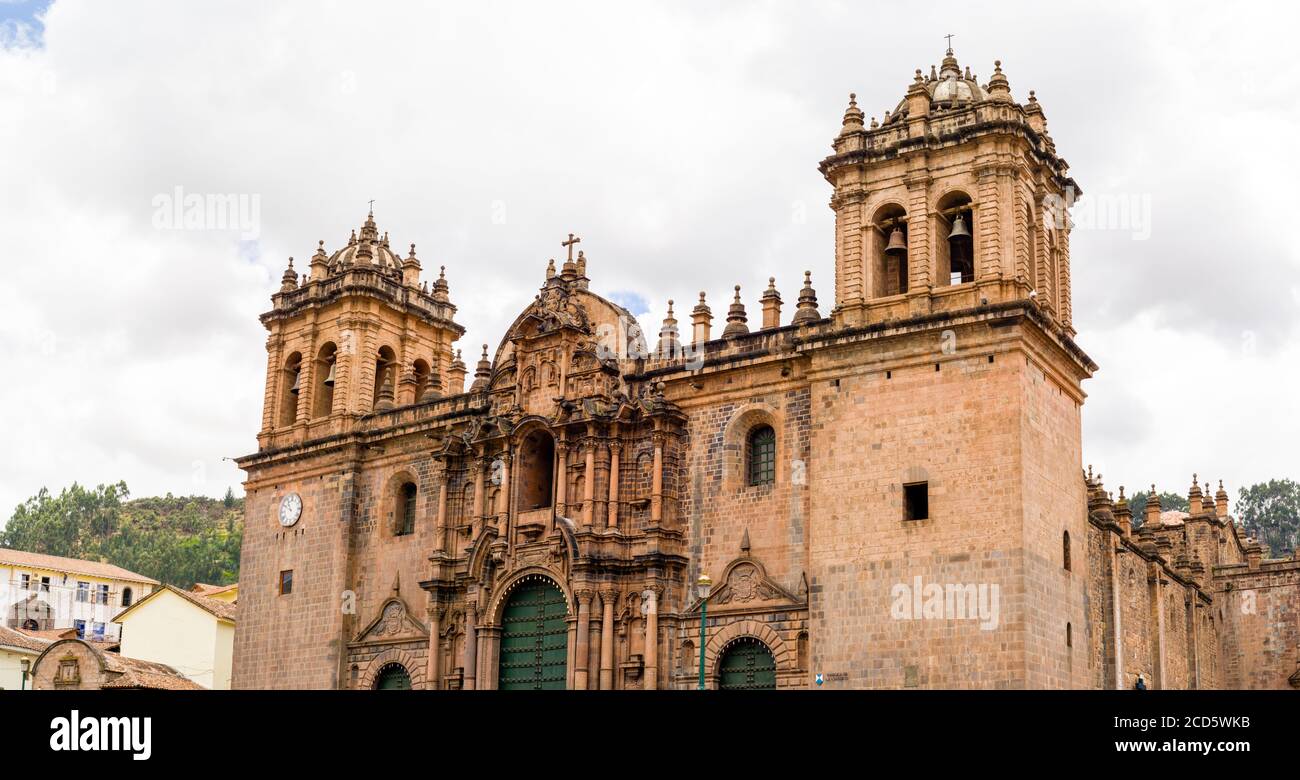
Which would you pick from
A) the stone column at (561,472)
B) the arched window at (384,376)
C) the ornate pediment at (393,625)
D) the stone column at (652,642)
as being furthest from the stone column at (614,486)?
the arched window at (384,376)

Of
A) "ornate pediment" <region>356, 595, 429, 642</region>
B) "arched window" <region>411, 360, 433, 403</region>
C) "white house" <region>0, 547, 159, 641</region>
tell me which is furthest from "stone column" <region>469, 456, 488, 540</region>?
"white house" <region>0, 547, 159, 641</region>

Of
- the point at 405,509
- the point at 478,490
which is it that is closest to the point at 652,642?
the point at 478,490

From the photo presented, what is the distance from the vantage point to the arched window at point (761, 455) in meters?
28.7

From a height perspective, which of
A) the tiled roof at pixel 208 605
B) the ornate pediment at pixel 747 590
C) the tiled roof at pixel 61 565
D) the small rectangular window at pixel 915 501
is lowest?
the ornate pediment at pixel 747 590

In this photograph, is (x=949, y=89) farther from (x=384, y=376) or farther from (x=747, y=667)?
(x=384, y=376)

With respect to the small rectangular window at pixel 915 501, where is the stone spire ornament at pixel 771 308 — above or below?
above

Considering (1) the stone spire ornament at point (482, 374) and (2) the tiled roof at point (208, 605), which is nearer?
(1) the stone spire ornament at point (482, 374)

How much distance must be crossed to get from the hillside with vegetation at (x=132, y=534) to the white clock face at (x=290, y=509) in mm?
53299

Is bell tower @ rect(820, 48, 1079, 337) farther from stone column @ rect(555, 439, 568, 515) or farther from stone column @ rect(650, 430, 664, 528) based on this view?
stone column @ rect(555, 439, 568, 515)

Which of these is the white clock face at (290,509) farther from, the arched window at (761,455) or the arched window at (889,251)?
the arched window at (889,251)

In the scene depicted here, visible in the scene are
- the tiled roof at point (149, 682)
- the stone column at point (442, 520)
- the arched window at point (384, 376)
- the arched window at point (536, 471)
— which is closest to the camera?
the arched window at point (536, 471)

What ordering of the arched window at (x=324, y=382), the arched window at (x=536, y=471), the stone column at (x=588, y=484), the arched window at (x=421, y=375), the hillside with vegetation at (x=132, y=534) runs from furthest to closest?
the hillside with vegetation at (x=132, y=534)
the arched window at (x=421, y=375)
the arched window at (x=324, y=382)
the arched window at (x=536, y=471)
the stone column at (x=588, y=484)

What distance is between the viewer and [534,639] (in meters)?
30.8
